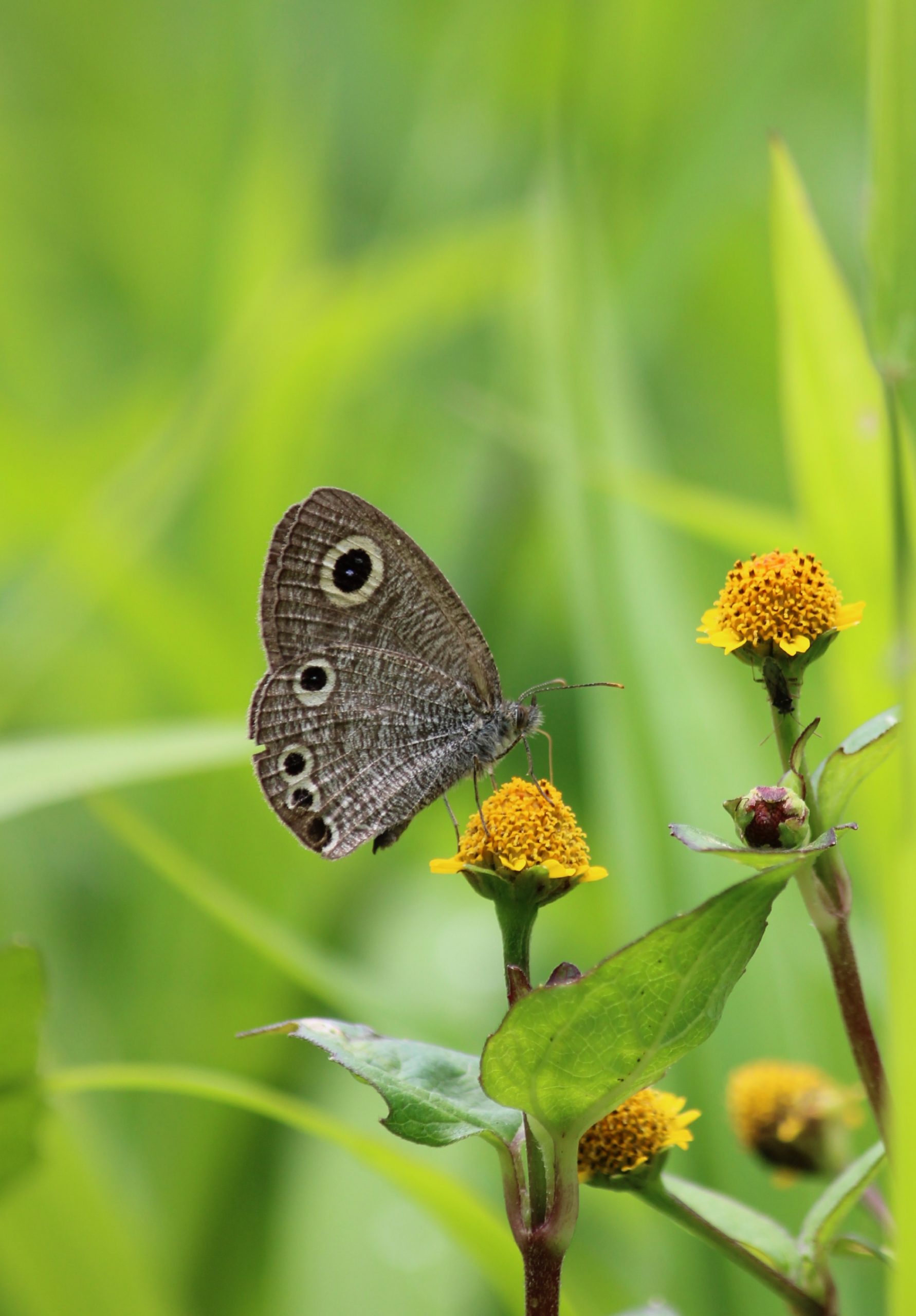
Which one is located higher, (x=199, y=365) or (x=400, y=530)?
(x=199, y=365)

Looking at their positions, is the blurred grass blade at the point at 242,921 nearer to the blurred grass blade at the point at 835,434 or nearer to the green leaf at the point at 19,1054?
the green leaf at the point at 19,1054

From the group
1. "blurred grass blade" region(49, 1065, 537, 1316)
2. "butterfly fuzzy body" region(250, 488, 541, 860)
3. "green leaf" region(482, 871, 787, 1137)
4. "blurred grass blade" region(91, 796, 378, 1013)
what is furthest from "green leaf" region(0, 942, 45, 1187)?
"green leaf" region(482, 871, 787, 1137)

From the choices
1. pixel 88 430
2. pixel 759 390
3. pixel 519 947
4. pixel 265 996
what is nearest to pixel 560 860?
pixel 519 947

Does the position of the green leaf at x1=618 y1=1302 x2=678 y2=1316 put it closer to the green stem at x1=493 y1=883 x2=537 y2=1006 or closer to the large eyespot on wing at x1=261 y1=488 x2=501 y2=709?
the green stem at x1=493 y1=883 x2=537 y2=1006

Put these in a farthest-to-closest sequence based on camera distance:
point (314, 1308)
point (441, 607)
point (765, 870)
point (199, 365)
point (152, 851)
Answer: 1. point (199, 365)
2. point (314, 1308)
3. point (441, 607)
4. point (152, 851)
5. point (765, 870)

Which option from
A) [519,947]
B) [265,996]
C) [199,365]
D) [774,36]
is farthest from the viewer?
[199,365]

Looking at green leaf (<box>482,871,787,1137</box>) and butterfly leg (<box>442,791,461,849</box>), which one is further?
butterfly leg (<box>442,791,461,849</box>)

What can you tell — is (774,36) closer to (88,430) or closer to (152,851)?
(88,430)
